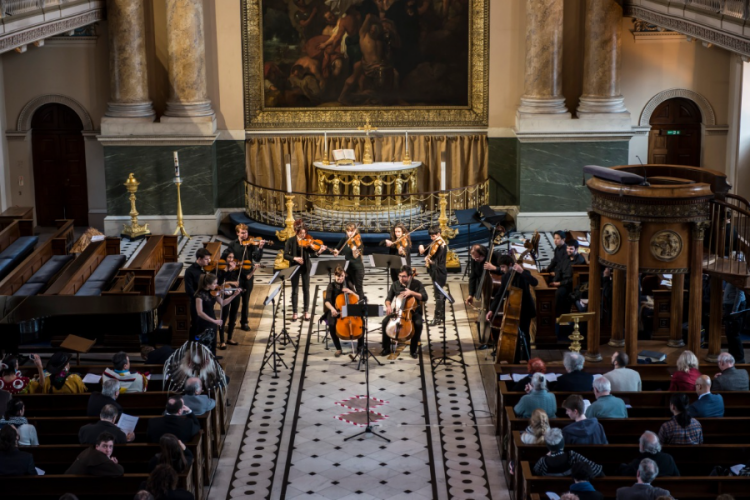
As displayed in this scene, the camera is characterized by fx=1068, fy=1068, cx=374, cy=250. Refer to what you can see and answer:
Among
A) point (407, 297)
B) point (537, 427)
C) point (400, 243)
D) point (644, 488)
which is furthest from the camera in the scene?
point (400, 243)

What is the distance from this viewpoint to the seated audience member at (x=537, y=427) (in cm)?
842

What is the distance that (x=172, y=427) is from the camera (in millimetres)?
8703

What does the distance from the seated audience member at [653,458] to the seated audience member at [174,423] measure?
3.47 metres

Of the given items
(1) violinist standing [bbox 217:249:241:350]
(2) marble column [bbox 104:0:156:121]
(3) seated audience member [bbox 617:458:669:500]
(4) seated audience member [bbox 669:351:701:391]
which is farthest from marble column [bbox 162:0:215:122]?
(3) seated audience member [bbox 617:458:669:500]

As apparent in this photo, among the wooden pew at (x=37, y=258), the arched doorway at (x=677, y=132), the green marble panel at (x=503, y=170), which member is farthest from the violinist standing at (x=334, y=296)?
the arched doorway at (x=677, y=132)

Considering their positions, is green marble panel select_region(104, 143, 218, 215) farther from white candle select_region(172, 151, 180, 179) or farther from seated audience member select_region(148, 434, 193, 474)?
seated audience member select_region(148, 434, 193, 474)

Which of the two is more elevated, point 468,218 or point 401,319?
point 468,218

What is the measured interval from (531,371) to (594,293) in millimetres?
1684

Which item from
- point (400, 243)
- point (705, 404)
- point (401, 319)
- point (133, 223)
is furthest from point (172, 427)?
point (133, 223)

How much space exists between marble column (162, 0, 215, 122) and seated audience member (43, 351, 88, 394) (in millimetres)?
9031

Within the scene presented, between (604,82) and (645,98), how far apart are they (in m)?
1.09

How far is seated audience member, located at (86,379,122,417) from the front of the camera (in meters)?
9.05

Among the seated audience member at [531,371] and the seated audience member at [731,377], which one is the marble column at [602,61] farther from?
the seated audience member at [731,377]

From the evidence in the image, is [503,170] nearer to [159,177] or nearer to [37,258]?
[159,177]
